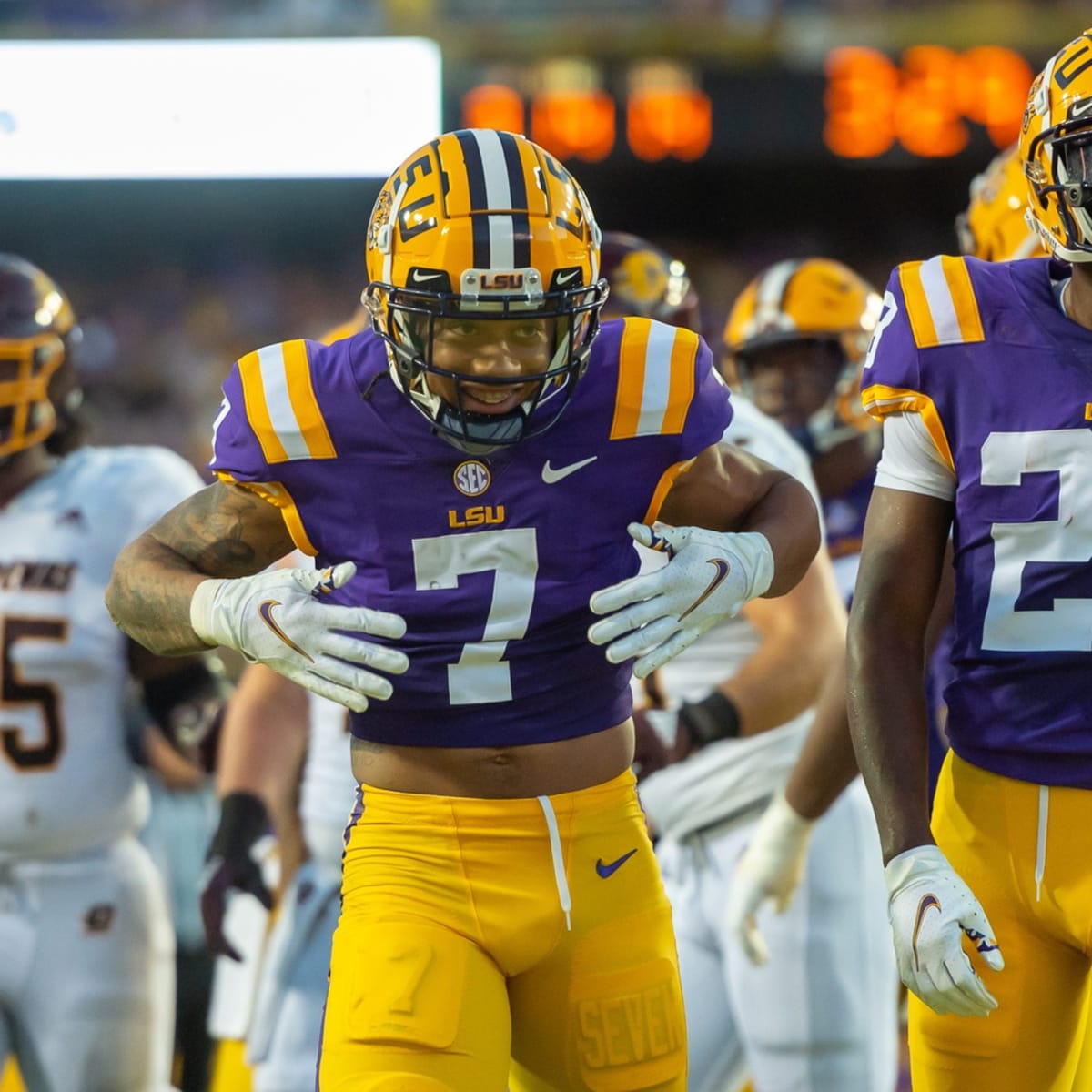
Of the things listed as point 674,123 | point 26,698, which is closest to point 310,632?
point 26,698

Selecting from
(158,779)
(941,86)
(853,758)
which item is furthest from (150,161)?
(853,758)

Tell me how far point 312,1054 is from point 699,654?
1084 mm

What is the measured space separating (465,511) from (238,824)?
4.46 feet

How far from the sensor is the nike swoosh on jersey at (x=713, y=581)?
232 cm

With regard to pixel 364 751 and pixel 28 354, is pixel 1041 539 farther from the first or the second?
pixel 28 354

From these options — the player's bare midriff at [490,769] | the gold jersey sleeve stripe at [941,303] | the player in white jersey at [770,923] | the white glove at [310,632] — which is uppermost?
the gold jersey sleeve stripe at [941,303]

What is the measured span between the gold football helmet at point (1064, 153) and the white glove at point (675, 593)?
1.71ft

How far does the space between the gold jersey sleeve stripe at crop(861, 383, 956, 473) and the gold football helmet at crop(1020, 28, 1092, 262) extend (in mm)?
242

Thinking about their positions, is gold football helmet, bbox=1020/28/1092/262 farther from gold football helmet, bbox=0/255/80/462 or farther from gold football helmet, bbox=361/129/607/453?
gold football helmet, bbox=0/255/80/462

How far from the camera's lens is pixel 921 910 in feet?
6.95

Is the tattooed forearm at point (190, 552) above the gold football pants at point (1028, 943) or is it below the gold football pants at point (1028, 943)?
above

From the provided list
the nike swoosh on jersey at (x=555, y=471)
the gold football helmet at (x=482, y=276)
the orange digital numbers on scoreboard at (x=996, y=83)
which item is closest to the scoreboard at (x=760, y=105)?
the orange digital numbers on scoreboard at (x=996, y=83)

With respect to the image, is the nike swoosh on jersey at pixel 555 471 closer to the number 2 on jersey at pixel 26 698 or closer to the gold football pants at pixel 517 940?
the gold football pants at pixel 517 940

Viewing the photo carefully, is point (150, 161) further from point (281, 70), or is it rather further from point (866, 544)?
point (866, 544)
